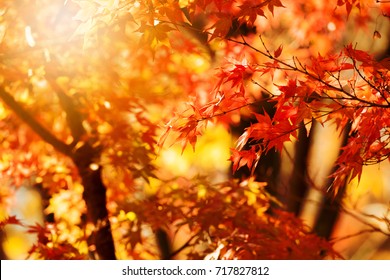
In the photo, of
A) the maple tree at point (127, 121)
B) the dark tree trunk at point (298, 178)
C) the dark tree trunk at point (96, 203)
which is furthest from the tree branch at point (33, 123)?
the dark tree trunk at point (298, 178)

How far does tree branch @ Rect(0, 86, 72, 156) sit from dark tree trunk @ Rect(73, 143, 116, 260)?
144 millimetres

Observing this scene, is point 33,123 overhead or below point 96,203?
Answer: overhead

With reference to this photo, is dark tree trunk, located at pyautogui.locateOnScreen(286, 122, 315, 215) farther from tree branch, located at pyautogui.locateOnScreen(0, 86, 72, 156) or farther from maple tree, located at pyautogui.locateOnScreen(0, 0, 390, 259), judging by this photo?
tree branch, located at pyautogui.locateOnScreen(0, 86, 72, 156)

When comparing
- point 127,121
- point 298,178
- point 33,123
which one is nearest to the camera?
point 33,123

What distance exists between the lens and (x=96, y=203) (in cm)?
550

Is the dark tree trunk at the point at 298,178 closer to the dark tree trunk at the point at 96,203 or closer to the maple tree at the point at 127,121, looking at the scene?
the maple tree at the point at 127,121

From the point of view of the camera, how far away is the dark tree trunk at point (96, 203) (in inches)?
211

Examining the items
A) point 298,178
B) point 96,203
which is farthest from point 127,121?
point 298,178

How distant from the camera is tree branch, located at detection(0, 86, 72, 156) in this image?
5.22 metres

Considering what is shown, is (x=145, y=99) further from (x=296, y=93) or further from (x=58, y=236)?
(x=296, y=93)

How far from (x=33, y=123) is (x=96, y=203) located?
1017 millimetres

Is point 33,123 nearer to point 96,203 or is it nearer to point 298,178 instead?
point 96,203

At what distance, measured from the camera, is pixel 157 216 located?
4.95 m
